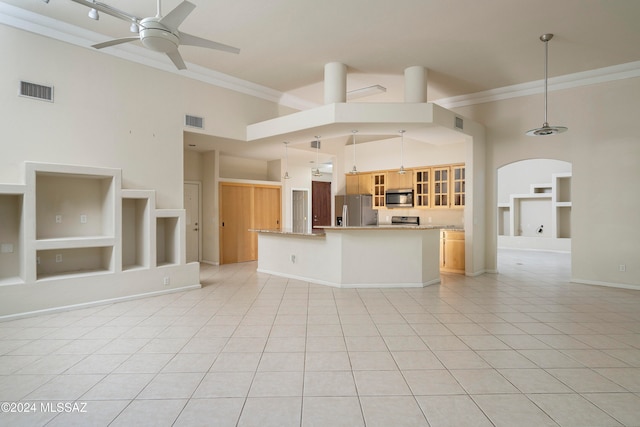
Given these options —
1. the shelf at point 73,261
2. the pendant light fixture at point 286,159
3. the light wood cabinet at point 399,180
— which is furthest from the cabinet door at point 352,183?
the shelf at point 73,261

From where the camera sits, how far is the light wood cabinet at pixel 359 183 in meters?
9.41

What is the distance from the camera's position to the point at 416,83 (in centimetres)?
589

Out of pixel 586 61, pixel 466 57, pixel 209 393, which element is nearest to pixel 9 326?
pixel 209 393

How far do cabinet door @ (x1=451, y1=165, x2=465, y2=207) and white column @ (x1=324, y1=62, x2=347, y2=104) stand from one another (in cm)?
342

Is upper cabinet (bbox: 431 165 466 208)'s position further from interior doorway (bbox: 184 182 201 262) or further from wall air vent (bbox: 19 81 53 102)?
wall air vent (bbox: 19 81 53 102)

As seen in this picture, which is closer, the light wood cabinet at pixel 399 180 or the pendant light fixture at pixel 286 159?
the pendant light fixture at pixel 286 159

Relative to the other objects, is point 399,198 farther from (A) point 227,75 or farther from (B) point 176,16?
(B) point 176,16

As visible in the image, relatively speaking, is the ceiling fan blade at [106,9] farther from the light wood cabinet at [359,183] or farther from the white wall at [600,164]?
the light wood cabinet at [359,183]

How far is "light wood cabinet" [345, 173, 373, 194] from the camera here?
941 centimetres

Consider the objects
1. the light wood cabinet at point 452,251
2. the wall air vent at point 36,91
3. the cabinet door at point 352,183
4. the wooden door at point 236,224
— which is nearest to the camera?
the wall air vent at point 36,91

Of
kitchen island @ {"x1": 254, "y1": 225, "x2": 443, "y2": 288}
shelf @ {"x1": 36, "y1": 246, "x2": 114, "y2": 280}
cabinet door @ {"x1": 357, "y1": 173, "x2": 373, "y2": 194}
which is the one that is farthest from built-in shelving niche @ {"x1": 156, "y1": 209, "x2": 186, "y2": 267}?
cabinet door @ {"x1": 357, "y1": 173, "x2": 373, "y2": 194}

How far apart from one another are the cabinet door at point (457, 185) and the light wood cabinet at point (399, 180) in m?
1.06

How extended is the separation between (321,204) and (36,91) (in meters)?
9.41

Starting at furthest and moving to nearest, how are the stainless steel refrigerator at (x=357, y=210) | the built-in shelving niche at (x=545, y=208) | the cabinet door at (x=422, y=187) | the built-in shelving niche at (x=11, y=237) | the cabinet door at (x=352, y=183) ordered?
the built-in shelving niche at (x=545, y=208)
the cabinet door at (x=352, y=183)
the stainless steel refrigerator at (x=357, y=210)
the cabinet door at (x=422, y=187)
the built-in shelving niche at (x=11, y=237)
